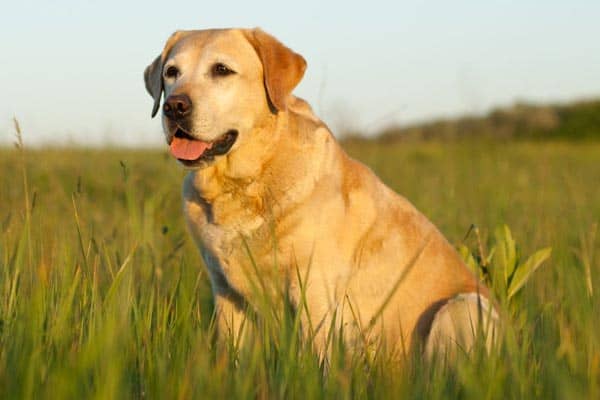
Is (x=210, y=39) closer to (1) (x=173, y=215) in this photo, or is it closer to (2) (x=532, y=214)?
(1) (x=173, y=215)

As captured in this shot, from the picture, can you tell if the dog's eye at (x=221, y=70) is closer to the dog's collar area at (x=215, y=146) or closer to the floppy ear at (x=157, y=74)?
the dog's collar area at (x=215, y=146)

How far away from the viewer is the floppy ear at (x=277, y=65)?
11.6 ft

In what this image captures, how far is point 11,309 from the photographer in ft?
9.20

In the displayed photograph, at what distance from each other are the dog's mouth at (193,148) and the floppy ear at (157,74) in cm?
48

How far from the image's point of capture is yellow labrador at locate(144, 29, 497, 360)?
3.43 metres

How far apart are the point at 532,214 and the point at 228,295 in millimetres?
5175

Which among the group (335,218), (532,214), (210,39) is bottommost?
(532,214)

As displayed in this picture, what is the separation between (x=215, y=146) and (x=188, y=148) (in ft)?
0.36

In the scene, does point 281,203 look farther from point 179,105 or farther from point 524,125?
point 524,125

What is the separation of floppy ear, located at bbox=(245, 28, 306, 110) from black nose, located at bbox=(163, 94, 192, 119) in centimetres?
36

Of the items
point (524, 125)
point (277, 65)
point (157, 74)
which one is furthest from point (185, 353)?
point (524, 125)

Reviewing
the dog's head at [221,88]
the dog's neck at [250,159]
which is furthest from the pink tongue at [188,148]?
the dog's neck at [250,159]

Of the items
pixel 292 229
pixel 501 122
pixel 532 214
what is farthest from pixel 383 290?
pixel 501 122

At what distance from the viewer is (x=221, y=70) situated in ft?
11.6
